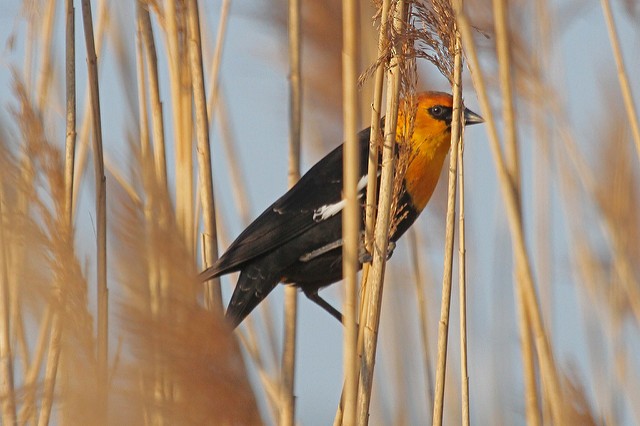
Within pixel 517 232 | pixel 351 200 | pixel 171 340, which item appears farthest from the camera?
pixel 517 232

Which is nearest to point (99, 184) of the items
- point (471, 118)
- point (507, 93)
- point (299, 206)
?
point (507, 93)

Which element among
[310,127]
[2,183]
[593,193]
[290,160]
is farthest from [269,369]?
[2,183]

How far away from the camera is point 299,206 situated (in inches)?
95.5

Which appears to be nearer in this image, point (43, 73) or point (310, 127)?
point (43, 73)

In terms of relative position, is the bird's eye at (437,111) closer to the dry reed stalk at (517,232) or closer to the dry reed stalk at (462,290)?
the dry reed stalk at (462,290)

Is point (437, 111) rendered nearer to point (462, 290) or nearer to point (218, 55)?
point (218, 55)

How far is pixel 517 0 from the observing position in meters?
2.15

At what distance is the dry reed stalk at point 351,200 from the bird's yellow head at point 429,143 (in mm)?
1064

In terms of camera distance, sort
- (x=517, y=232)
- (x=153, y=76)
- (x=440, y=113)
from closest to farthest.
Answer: (x=517, y=232), (x=153, y=76), (x=440, y=113)

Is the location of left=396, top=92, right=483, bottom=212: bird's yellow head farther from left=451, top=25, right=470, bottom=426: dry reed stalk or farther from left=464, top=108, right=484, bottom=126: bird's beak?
left=451, top=25, right=470, bottom=426: dry reed stalk

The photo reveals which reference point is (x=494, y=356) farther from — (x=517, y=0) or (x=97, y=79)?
(x=97, y=79)

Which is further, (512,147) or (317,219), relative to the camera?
(317,219)

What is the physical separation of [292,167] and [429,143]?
2.46 ft

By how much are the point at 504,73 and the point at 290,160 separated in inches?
24.1
